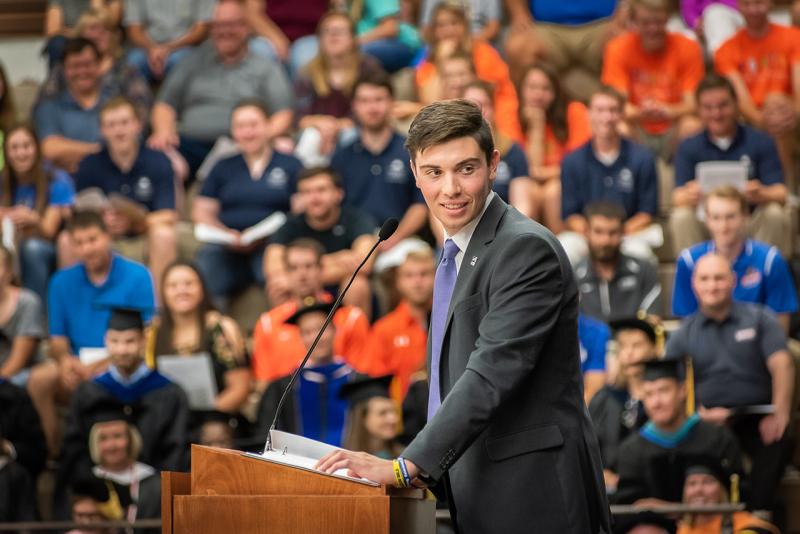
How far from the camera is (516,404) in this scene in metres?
2.95

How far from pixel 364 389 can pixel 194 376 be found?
1.02 metres

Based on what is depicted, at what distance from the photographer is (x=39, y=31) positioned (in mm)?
11195

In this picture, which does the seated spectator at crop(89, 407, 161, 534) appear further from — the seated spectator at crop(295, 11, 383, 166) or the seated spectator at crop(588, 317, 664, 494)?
the seated spectator at crop(295, 11, 383, 166)

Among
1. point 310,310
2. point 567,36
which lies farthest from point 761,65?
point 310,310

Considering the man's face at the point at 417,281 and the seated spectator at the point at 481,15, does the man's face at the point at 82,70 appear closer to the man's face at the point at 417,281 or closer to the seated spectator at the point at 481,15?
the seated spectator at the point at 481,15

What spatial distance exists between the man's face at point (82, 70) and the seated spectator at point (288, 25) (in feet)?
3.59

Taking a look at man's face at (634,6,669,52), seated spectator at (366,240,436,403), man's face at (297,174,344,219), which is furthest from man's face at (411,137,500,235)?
man's face at (634,6,669,52)

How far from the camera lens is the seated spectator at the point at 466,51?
891 cm

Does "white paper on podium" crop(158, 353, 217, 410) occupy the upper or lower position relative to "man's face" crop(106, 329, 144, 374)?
lower

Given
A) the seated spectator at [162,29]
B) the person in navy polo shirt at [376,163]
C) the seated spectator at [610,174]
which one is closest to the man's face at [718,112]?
the seated spectator at [610,174]

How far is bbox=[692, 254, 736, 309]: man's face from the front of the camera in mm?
6887

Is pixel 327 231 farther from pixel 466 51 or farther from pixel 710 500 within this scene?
pixel 710 500

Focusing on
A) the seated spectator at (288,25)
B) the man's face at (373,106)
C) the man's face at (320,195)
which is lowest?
the man's face at (320,195)

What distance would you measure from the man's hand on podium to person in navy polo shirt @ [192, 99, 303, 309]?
5551 mm
